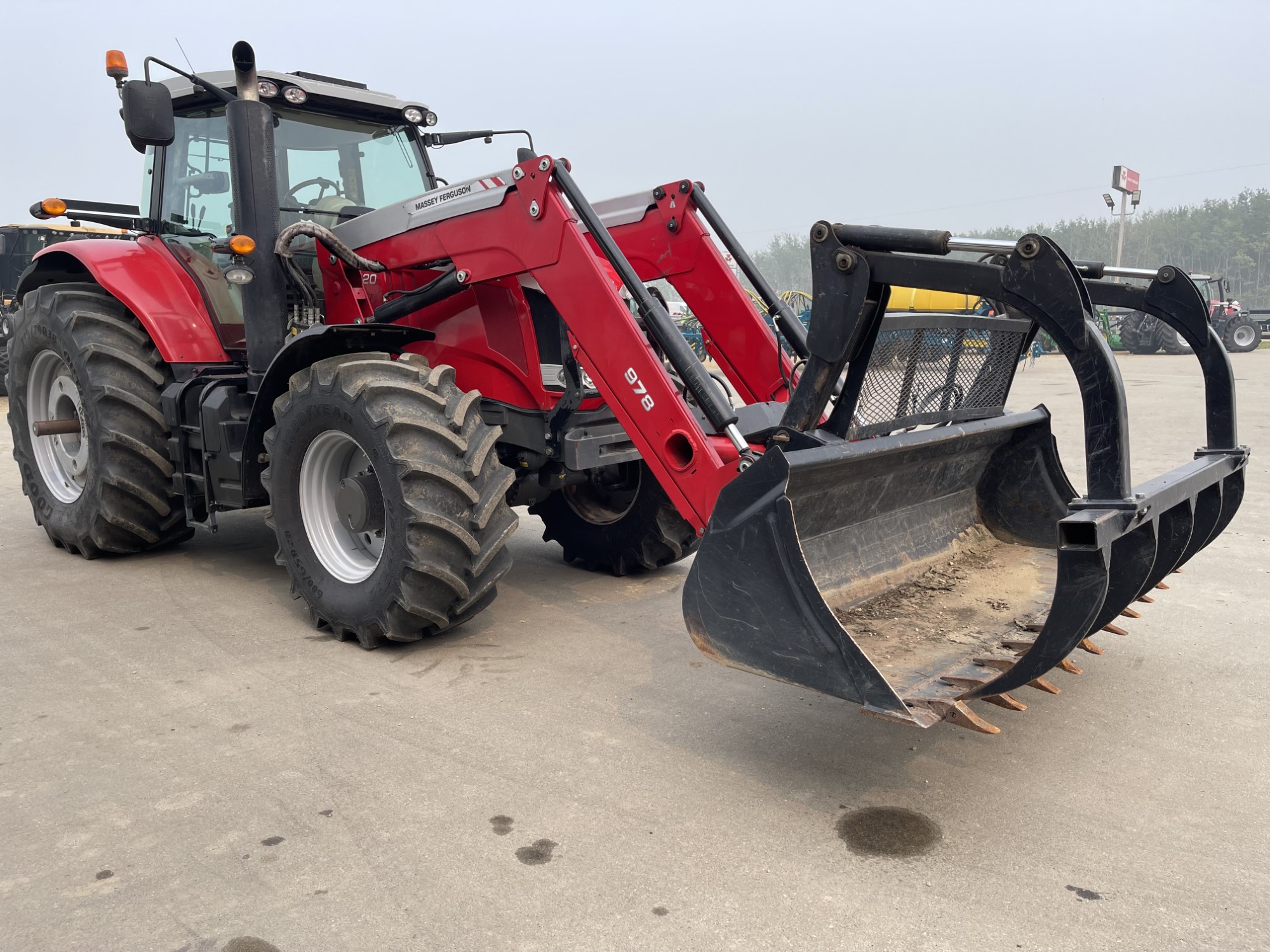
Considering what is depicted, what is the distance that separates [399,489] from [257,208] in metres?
1.76

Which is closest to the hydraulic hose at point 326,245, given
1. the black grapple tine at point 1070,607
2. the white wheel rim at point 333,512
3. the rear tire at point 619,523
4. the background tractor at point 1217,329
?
the white wheel rim at point 333,512

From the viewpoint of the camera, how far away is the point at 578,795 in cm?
303

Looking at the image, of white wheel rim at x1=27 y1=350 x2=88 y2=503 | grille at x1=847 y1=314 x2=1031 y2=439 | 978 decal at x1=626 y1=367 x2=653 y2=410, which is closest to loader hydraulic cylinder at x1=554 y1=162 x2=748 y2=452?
978 decal at x1=626 y1=367 x2=653 y2=410

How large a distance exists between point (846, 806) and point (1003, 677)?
23.9 inches

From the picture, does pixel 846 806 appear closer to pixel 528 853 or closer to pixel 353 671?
pixel 528 853

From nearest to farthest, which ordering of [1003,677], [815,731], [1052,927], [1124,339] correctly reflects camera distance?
[1052,927] < [1003,677] < [815,731] < [1124,339]

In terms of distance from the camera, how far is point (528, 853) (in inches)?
106

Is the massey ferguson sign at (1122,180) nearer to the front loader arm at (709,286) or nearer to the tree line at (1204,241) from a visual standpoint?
the tree line at (1204,241)

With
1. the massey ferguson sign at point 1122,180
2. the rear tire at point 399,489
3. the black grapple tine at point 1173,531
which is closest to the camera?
the black grapple tine at point 1173,531

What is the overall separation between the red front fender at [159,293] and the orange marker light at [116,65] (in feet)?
3.71

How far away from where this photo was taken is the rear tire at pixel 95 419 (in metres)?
5.40

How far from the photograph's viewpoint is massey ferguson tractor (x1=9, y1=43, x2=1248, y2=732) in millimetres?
2928

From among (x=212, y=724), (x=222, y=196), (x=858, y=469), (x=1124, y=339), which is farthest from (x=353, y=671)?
(x=1124, y=339)

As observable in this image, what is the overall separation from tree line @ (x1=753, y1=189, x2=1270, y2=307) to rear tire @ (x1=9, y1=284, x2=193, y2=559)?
6451cm
